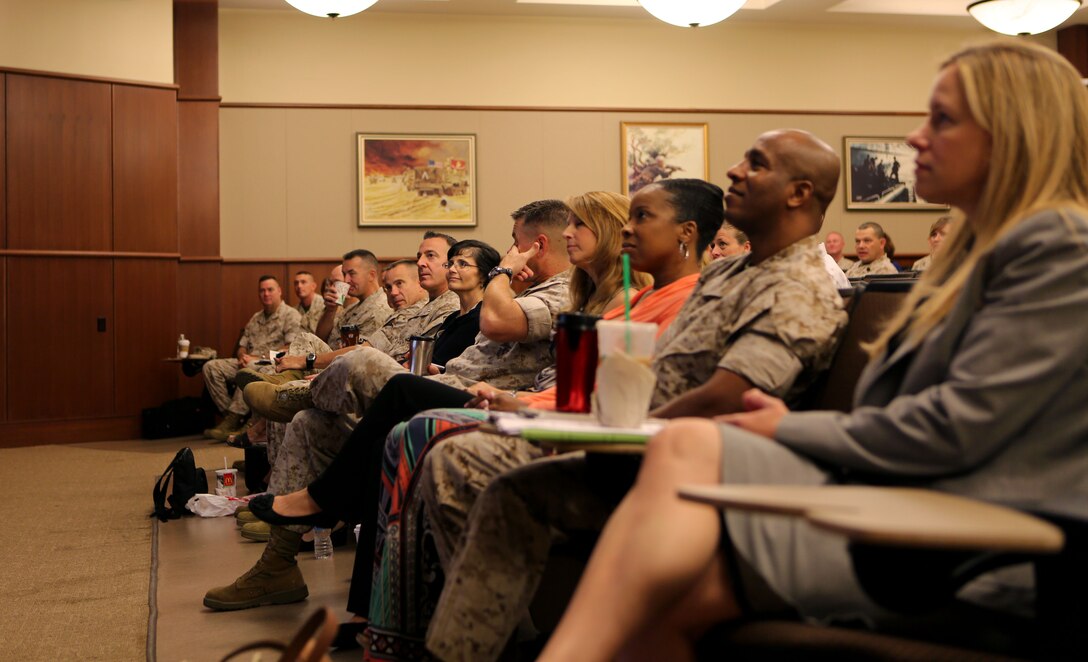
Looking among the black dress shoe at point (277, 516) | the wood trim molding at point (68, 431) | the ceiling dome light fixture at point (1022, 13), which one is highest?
the ceiling dome light fixture at point (1022, 13)

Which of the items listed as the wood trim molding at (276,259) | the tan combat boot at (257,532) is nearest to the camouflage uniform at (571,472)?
the tan combat boot at (257,532)

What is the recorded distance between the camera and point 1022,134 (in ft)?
4.68

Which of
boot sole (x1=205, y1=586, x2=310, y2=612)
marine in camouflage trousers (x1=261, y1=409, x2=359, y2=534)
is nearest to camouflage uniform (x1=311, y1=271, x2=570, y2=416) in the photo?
marine in camouflage trousers (x1=261, y1=409, x2=359, y2=534)

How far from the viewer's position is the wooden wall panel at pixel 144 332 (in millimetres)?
8359

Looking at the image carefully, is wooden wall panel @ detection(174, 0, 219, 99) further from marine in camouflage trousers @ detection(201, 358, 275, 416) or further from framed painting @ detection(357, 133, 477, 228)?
marine in camouflage trousers @ detection(201, 358, 275, 416)

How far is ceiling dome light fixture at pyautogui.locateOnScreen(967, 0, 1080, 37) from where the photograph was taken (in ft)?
22.9

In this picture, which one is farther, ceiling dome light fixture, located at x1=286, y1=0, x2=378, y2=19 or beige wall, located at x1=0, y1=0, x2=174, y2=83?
beige wall, located at x1=0, y1=0, x2=174, y2=83

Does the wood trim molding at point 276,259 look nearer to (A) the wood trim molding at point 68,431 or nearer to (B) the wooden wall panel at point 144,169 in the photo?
(B) the wooden wall panel at point 144,169

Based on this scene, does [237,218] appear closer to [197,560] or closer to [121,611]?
[197,560]

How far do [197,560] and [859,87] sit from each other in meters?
8.12

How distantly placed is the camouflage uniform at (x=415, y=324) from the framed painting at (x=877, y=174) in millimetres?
5986

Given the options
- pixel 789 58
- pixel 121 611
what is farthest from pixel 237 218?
pixel 121 611

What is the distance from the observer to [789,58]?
10.0 metres

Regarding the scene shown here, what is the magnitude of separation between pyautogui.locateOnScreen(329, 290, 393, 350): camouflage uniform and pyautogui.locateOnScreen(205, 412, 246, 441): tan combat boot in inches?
71.7
